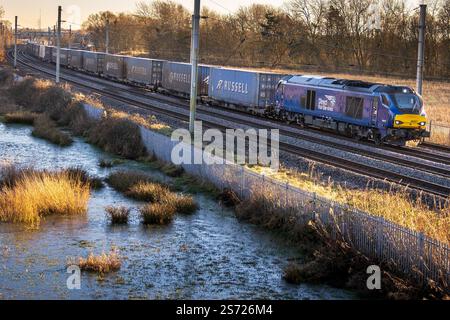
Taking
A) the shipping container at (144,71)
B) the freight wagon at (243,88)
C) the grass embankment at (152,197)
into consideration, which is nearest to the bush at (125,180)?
the grass embankment at (152,197)

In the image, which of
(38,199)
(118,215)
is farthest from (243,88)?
(118,215)

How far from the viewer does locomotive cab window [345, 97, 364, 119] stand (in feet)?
99.7

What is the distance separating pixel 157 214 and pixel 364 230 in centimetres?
620

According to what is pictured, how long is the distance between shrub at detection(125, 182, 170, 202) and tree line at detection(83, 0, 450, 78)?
42688 millimetres

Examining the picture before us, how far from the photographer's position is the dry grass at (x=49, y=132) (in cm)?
3340

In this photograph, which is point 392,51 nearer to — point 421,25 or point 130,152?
point 421,25

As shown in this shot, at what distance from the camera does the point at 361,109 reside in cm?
3030

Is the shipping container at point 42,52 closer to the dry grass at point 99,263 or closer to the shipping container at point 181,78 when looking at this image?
the shipping container at point 181,78

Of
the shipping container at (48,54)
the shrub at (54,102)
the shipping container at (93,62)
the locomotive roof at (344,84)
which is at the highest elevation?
the shipping container at (48,54)

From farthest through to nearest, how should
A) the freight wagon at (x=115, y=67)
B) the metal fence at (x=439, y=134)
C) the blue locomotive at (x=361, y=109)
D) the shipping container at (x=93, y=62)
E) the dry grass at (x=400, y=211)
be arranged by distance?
1. the shipping container at (x=93, y=62)
2. the freight wagon at (x=115, y=67)
3. the metal fence at (x=439, y=134)
4. the blue locomotive at (x=361, y=109)
5. the dry grass at (x=400, y=211)

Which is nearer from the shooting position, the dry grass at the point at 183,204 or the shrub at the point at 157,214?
the shrub at the point at 157,214

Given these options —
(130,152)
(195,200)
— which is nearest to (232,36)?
(130,152)

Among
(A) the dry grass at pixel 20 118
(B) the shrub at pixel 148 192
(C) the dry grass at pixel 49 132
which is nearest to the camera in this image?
(B) the shrub at pixel 148 192

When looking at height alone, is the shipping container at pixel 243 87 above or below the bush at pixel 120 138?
above
